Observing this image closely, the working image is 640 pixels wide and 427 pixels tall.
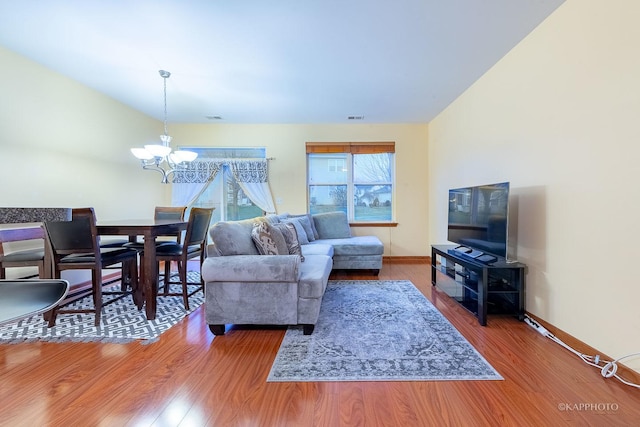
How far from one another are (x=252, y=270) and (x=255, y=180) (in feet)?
9.37

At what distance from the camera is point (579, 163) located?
1846mm

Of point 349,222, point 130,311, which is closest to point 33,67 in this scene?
point 130,311

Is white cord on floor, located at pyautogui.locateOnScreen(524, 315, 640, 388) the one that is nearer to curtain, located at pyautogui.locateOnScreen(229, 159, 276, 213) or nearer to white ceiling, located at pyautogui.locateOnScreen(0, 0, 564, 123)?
white ceiling, located at pyautogui.locateOnScreen(0, 0, 564, 123)

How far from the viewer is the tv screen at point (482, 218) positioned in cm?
227

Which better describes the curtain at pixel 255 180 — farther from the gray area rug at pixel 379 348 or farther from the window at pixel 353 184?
the gray area rug at pixel 379 348

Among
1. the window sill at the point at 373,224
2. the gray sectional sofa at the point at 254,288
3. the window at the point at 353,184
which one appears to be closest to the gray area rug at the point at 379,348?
the gray sectional sofa at the point at 254,288

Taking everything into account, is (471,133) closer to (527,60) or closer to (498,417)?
(527,60)

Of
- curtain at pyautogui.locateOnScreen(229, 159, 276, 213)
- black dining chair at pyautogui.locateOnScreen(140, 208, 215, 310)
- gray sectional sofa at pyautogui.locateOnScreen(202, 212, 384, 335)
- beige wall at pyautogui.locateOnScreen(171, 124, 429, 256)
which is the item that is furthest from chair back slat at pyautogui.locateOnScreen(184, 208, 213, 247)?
beige wall at pyautogui.locateOnScreen(171, 124, 429, 256)

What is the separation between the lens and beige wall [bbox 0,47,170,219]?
102 inches

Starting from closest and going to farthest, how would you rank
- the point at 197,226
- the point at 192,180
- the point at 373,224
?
the point at 197,226, the point at 192,180, the point at 373,224

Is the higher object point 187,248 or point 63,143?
point 63,143

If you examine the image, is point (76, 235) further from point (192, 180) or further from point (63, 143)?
point (192, 180)

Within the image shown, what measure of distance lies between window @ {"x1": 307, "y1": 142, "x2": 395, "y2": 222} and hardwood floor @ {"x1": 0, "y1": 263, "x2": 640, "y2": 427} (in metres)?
3.06

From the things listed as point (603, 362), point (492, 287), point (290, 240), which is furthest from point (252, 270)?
point (603, 362)
